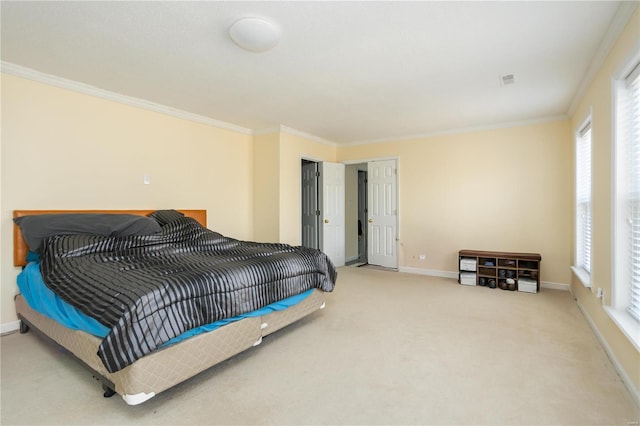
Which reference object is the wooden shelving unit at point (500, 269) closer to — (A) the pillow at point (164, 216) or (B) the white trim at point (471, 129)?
(B) the white trim at point (471, 129)

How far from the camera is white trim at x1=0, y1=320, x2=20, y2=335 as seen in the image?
9.35 ft

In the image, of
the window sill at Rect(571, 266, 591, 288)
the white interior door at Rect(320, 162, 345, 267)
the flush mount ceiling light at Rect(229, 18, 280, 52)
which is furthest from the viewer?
the white interior door at Rect(320, 162, 345, 267)

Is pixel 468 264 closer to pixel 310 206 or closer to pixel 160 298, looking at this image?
pixel 310 206

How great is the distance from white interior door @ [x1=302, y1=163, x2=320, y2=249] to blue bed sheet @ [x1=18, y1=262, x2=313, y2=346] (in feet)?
9.94

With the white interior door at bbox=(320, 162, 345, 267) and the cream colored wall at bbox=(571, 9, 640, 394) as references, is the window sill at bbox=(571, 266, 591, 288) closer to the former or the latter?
the cream colored wall at bbox=(571, 9, 640, 394)

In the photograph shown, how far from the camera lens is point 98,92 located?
340 centimetres

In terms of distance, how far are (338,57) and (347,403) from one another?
258 centimetres

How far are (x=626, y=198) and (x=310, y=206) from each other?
4512 mm

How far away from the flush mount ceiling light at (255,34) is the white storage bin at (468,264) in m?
3.91

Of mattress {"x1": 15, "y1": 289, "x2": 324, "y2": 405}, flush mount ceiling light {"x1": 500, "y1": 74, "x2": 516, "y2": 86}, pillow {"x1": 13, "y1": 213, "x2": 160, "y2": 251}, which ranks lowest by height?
mattress {"x1": 15, "y1": 289, "x2": 324, "y2": 405}

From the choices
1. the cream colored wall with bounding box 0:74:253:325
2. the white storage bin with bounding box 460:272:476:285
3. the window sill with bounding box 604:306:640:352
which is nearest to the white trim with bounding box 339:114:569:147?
the white storage bin with bounding box 460:272:476:285

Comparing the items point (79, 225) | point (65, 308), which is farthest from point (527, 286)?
point (79, 225)

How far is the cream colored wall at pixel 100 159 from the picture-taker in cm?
289

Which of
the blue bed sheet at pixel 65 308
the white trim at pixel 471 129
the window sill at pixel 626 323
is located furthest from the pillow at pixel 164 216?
the window sill at pixel 626 323
